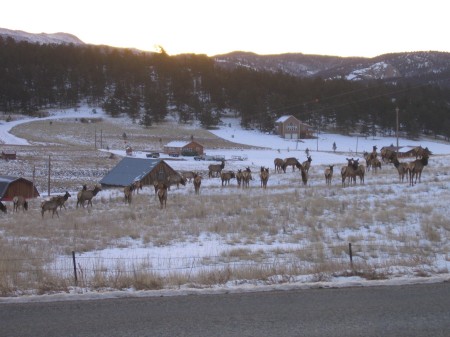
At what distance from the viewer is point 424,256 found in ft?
39.3

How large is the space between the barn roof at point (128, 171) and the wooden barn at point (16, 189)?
6044 mm

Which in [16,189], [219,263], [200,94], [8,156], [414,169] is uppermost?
[200,94]

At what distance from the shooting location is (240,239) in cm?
1612

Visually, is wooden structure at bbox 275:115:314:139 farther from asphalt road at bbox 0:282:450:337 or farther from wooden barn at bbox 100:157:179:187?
asphalt road at bbox 0:282:450:337

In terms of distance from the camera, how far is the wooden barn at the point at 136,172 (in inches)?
1863

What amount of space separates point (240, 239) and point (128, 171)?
3381cm

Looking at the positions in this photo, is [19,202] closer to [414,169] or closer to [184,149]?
[414,169]

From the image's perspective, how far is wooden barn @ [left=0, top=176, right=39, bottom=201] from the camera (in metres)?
43.6

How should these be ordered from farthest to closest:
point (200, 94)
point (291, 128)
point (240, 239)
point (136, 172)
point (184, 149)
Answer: point (200, 94) → point (291, 128) → point (184, 149) → point (136, 172) → point (240, 239)

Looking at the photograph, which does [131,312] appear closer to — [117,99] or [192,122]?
[192,122]

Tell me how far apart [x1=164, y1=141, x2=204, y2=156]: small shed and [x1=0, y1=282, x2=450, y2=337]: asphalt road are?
239ft

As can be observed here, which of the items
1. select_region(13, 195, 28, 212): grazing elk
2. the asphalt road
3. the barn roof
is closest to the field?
the asphalt road

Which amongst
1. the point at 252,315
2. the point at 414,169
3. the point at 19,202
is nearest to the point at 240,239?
the point at 252,315

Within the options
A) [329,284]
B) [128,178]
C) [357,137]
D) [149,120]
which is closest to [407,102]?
[357,137]
